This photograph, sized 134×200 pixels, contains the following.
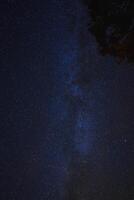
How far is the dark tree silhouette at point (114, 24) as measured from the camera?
2.96 metres

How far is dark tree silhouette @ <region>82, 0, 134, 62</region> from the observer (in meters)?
2.96

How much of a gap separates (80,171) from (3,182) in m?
0.80

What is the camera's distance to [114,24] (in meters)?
3.03

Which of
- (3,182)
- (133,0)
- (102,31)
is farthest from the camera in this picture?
(3,182)

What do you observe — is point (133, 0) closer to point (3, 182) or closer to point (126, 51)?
point (126, 51)

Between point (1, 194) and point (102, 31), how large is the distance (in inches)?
78.7

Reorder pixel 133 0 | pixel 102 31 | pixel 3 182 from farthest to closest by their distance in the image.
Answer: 1. pixel 3 182
2. pixel 102 31
3. pixel 133 0

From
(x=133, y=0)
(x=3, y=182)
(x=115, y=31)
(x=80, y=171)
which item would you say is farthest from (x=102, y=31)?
(x=3, y=182)

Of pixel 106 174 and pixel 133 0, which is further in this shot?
pixel 106 174

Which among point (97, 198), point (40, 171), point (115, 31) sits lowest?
point (97, 198)

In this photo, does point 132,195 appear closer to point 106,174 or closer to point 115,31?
point 106,174

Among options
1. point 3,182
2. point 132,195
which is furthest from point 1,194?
point 132,195

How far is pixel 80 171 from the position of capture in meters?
4.03

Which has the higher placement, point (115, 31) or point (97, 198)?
point (115, 31)
